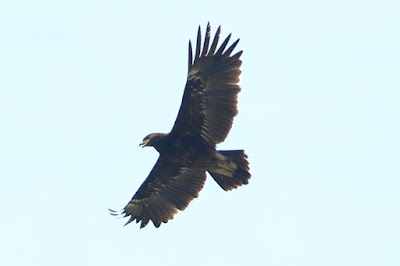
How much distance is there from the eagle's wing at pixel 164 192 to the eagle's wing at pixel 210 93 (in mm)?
1551

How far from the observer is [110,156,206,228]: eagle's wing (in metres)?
24.2

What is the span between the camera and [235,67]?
874 inches

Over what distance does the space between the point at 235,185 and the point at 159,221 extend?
7.66 ft

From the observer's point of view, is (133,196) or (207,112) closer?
(207,112)

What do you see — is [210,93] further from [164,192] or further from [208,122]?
[164,192]

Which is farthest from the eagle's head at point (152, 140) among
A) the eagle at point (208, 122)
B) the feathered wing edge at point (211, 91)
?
the feathered wing edge at point (211, 91)

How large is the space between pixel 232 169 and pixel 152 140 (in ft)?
5.82

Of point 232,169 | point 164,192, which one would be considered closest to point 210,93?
point 232,169

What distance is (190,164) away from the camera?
2323cm

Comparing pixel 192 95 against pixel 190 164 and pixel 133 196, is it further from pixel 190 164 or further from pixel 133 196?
pixel 133 196

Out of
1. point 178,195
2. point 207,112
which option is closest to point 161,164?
point 178,195

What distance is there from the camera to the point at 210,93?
73.4 ft

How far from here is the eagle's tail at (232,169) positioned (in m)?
22.5

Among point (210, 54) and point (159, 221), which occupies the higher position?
point (210, 54)
